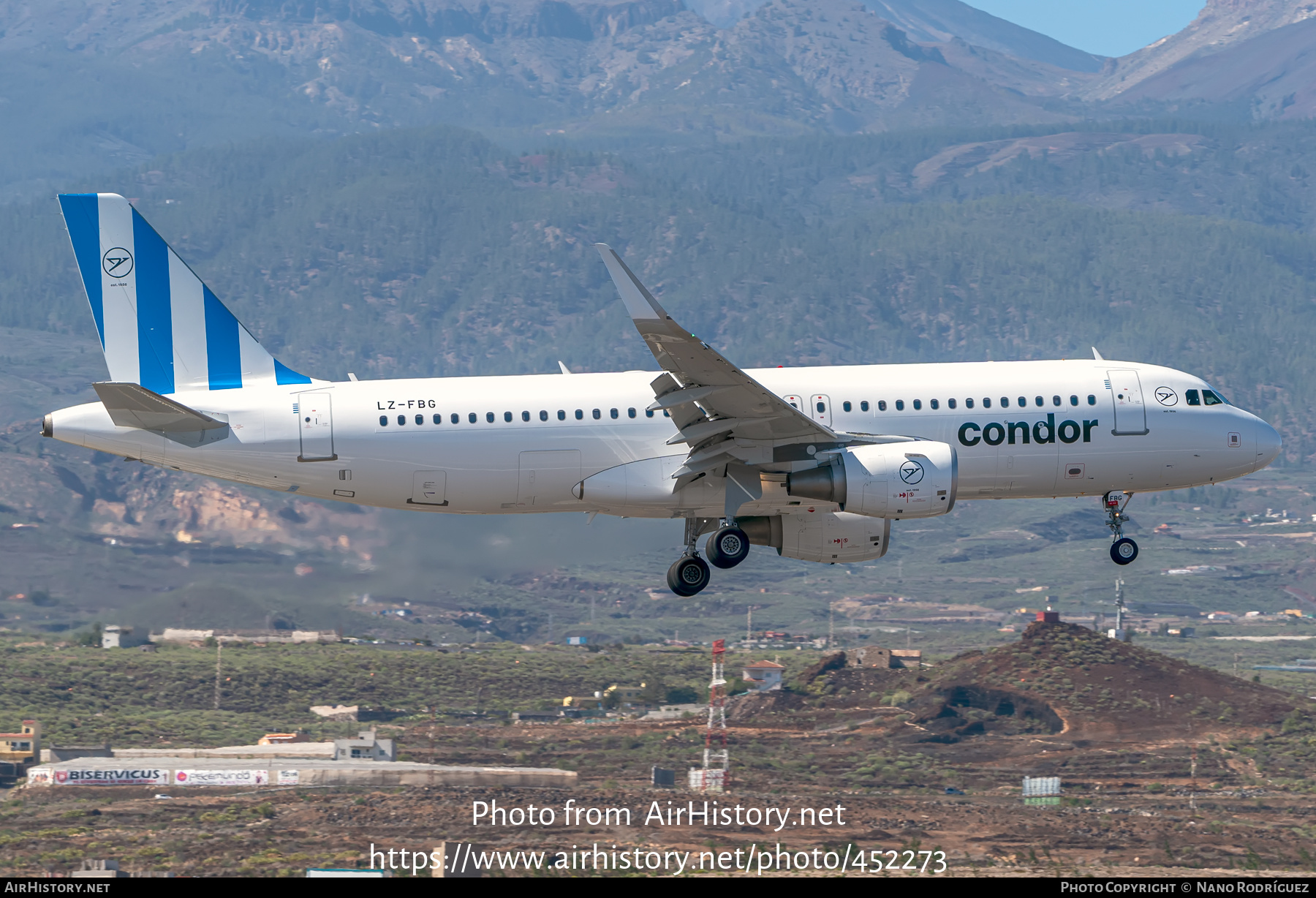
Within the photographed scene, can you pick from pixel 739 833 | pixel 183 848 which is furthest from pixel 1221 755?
pixel 183 848

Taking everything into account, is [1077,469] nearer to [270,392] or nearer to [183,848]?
[270,392]

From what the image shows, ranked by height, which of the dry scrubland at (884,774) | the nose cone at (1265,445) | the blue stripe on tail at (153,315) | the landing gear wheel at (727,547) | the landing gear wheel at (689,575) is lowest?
the dry scrubland at (884,774)

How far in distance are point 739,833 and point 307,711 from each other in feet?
168

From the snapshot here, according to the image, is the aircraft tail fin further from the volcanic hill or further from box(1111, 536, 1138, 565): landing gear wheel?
the volcanic hill

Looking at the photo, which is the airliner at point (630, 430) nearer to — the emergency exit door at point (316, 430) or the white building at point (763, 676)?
the emergency exit door at point (316, 430)

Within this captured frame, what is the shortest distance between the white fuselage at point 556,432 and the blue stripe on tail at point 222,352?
60 centimetres

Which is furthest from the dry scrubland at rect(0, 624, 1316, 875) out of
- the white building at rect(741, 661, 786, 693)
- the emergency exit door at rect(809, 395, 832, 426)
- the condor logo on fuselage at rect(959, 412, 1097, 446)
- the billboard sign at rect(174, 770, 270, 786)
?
the condor logo on fuselage at rect(959, 412, 1097, 446)

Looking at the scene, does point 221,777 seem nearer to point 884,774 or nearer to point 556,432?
point 884,774

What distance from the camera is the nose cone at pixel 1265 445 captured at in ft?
177

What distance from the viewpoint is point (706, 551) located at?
51.2 m

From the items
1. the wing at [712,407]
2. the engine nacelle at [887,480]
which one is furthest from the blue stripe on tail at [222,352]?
the engine nacelle at [887,480]

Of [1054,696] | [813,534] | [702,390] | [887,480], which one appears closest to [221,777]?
[813,534]

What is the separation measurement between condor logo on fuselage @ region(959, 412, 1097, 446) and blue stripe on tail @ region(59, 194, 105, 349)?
2608 centimetres

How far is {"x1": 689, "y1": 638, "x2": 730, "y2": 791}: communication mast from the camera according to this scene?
10950cm
